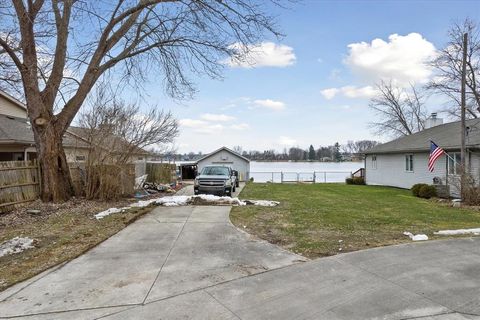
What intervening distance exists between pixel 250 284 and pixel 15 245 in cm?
457

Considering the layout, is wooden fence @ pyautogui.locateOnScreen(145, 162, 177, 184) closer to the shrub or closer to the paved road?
the shrub

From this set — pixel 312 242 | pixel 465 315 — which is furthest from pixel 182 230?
pixel 465 315

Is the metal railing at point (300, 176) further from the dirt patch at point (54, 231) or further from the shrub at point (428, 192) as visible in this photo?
the dirt patch at point (54, 231)

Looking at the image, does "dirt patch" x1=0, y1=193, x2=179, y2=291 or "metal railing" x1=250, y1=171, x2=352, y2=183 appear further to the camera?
"metal railing" x1=250, y1=171, x2=352, y2=183

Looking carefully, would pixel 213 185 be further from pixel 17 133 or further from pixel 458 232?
pixel 458 232

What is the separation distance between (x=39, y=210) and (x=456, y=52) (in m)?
26.0

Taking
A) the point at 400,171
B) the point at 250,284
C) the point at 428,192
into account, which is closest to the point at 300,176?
the point at 400,171

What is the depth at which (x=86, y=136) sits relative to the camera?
51.2 feet

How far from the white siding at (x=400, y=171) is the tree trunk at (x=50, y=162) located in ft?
60.7

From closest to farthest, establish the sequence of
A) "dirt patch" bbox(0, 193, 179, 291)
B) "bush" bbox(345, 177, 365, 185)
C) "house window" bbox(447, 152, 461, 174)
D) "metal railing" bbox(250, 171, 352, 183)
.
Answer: "dirt patch" bbox(0, 193, 179, 291) < "house window" bbox(447, 152, 461, 174) < "bush" bbox(345, 177, 365, 185) < "metal railing" bbox(250, 171, 352, 183)

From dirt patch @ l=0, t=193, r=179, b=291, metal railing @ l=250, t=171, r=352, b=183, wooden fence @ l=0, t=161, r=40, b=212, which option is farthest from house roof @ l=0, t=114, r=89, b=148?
metal railing @ l=250, t=171, r=352, b=183

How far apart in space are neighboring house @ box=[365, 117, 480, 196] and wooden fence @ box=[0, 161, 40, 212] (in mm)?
16992

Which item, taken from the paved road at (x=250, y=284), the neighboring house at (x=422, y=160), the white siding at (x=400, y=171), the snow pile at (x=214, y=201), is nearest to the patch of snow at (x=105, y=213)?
the snow pile at (x=214, y=201)

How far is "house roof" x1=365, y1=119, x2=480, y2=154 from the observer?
19891 millimetres
